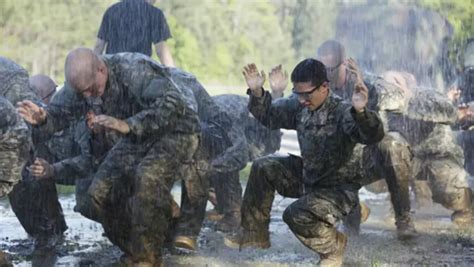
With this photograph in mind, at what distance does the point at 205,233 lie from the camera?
31.5ft

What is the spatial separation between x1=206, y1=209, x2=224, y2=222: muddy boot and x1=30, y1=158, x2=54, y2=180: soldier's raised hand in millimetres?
2247

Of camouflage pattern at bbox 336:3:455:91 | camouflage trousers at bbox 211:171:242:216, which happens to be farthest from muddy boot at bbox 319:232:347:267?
camouflage pattern at bbox 336:3:455:91

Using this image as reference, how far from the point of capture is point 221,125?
9594 millimetres

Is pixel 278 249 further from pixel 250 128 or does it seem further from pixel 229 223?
pixel 250 128

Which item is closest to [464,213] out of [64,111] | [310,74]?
[310,74]

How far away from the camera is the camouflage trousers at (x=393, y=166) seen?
9.31 metres

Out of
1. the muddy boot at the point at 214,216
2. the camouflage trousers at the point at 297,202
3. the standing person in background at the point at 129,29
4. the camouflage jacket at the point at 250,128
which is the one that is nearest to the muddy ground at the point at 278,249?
the muddy boot at the point at 214,216

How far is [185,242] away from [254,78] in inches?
63.5

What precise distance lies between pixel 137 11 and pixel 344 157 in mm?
4264

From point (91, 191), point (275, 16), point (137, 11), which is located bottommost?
point (275, 16)

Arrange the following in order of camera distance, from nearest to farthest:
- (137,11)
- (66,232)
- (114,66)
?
(114,66) < (66,232) < (137,11)

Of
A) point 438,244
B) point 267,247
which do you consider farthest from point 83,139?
point 438,244

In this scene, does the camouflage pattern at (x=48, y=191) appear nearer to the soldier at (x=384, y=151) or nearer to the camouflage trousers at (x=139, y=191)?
Result: the camouflage trousers at (x=139, y=191)

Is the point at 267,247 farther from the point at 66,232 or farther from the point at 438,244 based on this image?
the point at 66,232
